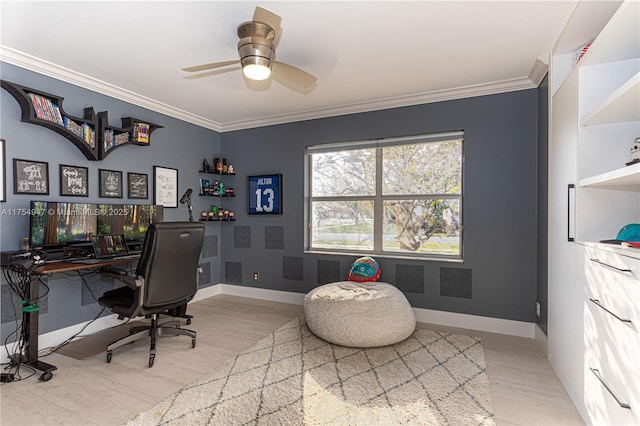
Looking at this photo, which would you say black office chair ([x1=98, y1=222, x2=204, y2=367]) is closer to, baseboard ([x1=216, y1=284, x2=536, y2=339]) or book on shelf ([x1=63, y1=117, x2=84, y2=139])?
book on shelf ([x1=63, y1=117, x2=84, y2=139])

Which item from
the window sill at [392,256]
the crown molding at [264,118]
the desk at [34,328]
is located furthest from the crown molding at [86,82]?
the window sill at [392,256]

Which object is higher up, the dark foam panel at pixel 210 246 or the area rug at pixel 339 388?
the dark foam panel at pixel 210 246

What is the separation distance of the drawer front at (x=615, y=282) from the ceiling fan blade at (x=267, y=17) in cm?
219

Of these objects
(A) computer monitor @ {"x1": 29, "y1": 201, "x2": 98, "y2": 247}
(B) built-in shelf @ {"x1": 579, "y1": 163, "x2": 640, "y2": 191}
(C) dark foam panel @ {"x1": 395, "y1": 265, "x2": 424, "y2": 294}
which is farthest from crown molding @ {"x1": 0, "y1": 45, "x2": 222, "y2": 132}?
(B) built-in shelf @ {"x1": 579, "y1": 163, "x2": 640, "y2": 191}

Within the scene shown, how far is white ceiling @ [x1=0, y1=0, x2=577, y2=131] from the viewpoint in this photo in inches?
80.4

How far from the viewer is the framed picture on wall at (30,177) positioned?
264cm

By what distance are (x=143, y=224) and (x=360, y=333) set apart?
8.81 ft

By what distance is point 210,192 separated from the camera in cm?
448

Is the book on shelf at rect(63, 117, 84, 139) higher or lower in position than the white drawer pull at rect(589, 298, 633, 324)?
higher

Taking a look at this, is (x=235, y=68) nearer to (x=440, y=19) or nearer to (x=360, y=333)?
(x=440, y=19)

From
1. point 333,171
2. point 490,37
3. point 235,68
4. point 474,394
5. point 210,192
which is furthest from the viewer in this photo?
point 210,192

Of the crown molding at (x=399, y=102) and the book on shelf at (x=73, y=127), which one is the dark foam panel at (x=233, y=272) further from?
the book on shelf at (x=73, y=127)

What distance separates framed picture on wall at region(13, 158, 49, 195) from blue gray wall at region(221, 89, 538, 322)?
2.54m

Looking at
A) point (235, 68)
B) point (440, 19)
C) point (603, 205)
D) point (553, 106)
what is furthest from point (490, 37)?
point (235, 68)
